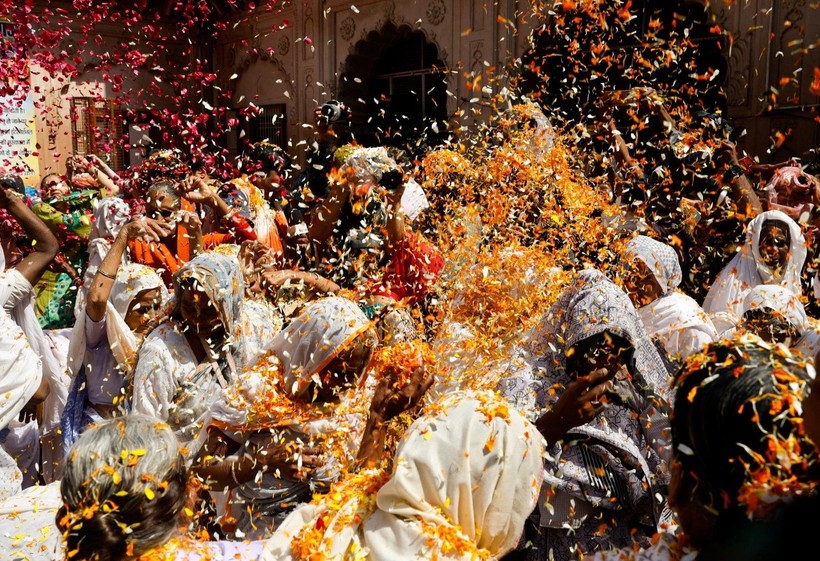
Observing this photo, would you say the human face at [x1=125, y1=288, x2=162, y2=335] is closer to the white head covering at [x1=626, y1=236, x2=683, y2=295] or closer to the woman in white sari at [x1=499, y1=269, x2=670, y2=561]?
the woman in white sari at [x1=499, y1=269, x2=670, y2=561]

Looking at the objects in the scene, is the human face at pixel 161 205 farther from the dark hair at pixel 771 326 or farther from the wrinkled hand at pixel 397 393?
the dark hair at pixel 771 326

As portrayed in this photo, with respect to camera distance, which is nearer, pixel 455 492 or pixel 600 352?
pixel 455 492

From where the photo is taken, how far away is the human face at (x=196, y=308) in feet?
10.4

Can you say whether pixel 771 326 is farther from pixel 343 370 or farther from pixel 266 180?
pixel 266 180

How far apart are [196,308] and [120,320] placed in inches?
37.0

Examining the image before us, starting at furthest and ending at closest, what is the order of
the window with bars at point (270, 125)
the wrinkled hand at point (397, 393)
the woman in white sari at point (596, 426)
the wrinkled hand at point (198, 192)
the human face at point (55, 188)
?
the window with bars at point (270, 125), the human face at point (55, 188), the wrinkled hand at point (198, 192), the woman in white sari at point (596, 426), the wrinkled hand at point (397, 393)

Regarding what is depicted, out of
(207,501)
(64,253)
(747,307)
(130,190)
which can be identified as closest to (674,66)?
(747,307)

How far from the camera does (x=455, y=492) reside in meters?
1.91

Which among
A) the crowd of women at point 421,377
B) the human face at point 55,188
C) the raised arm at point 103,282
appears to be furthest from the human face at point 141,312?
the human face at point 55,188

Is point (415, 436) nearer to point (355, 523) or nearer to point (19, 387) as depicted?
point (355, 523)

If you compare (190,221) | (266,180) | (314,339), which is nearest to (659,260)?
(314,339)

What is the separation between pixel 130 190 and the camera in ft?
25.0

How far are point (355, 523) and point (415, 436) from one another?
32cm

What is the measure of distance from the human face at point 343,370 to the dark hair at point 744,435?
4.81 ft
